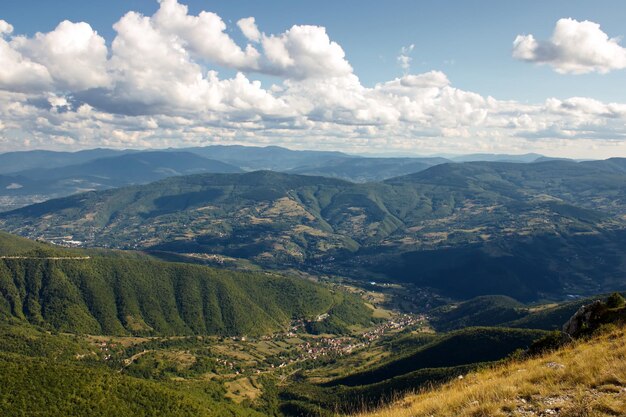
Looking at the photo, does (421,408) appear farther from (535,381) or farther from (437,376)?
(437,376)

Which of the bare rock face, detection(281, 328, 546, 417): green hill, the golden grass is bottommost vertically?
detection(281, 328, 546, 417): green hill

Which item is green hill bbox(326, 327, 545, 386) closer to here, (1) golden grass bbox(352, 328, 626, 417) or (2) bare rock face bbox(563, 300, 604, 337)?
(2) bare rock face bbox(563, 300, 604, 337)

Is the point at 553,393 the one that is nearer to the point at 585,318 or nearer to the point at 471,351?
the point at 585,318

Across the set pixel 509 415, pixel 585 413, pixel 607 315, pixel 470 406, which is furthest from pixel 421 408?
pixel 607 315

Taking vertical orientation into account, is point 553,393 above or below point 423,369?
above

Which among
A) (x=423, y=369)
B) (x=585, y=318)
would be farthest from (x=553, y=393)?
(x=423, y=369)

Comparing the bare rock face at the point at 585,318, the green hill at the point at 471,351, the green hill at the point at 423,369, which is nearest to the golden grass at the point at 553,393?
the bare rock face at the point at 585,318

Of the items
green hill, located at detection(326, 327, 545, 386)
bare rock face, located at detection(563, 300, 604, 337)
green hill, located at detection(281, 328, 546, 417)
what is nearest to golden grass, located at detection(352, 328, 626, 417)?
bare rock face, located at detection(563, 300, 604, 337)

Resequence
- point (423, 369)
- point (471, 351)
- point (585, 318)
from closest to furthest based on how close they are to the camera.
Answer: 1. point (585, 318)
2. point (423, 369)
3. point (471, 351)
